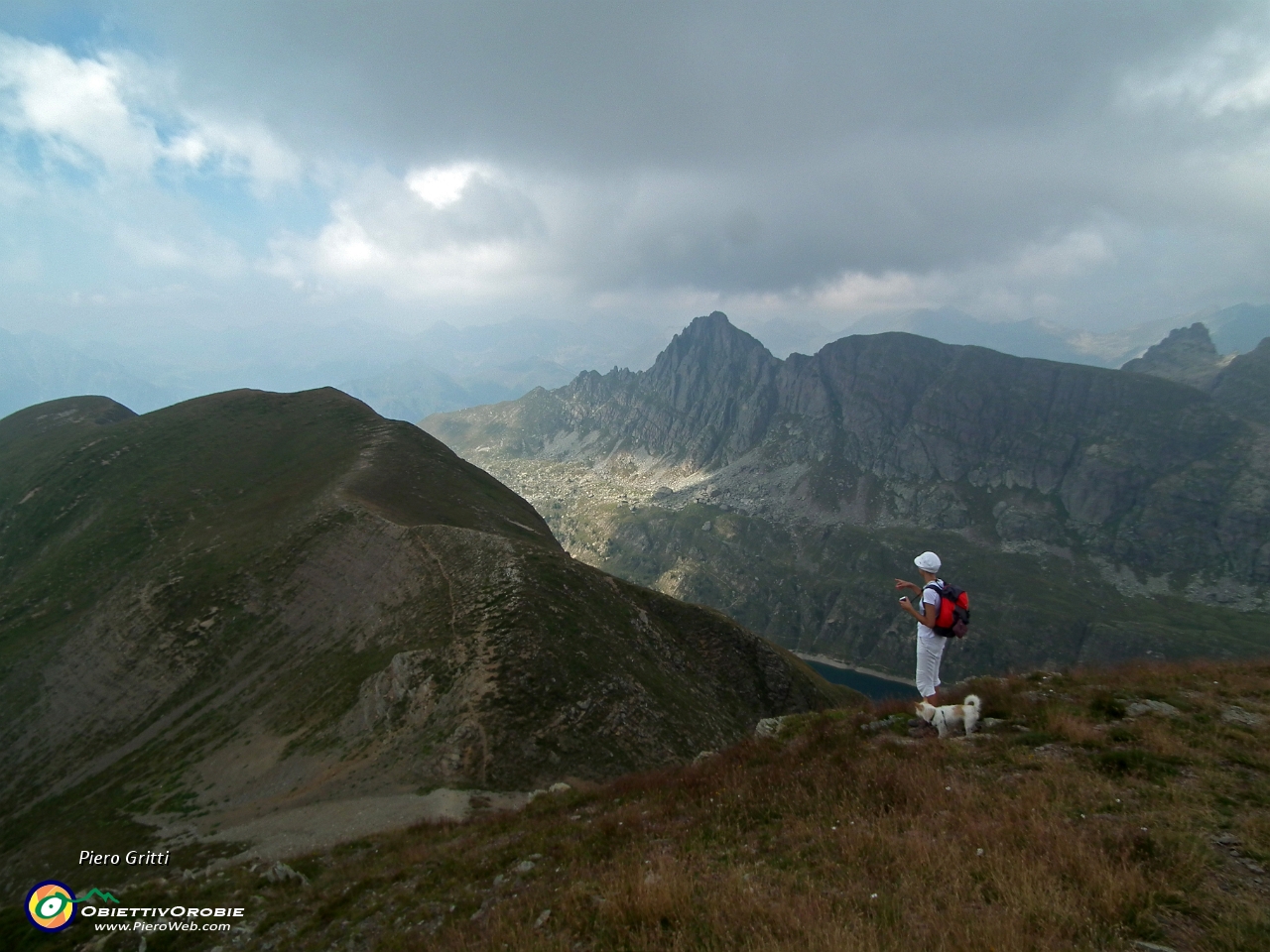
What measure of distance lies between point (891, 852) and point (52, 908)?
28.6m

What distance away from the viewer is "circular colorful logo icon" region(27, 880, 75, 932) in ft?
61.9

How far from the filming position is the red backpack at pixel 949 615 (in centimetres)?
1485

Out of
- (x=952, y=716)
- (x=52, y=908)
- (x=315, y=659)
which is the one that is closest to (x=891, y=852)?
(x=952, y=716)

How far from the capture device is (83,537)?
76.8m

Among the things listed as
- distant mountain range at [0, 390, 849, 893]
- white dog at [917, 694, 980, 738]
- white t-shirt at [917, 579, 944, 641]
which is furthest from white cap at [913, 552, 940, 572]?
distant mountain range at [0, 390, 849, 893]

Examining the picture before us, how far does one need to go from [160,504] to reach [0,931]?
254 ft

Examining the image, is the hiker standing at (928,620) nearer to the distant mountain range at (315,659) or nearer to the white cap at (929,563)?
the white cap at (929,563)

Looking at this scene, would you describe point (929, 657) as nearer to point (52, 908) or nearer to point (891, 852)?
point (891, 852)

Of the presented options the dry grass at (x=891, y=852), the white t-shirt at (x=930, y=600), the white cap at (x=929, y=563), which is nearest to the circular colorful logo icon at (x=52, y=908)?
the dry grass at (x=891, y=852)

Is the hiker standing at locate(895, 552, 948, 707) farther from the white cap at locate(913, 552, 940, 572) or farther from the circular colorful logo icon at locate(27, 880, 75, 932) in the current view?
the circular colorful logo icon at locate(27, 880, 75, 932)

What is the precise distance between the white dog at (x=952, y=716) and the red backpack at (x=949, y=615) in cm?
248

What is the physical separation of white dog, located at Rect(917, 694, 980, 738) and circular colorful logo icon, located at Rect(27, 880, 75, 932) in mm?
29429

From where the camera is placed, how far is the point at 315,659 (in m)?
50.5

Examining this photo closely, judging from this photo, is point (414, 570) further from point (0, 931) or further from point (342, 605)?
point (0, 931)
